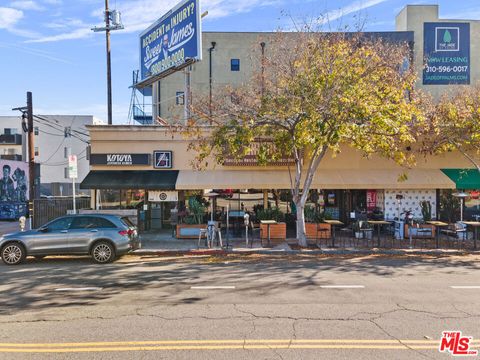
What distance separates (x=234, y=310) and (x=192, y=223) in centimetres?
1034

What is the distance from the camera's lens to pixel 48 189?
177 feet

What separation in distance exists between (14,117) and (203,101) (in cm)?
5106

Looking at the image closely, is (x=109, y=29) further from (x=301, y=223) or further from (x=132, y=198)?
(x=301, y=223)

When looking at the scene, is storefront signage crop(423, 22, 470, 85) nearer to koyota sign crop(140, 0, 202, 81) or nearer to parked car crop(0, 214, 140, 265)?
koyota sign crop(140, 0, 202, 81)

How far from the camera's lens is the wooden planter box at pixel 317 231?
15.8 meters

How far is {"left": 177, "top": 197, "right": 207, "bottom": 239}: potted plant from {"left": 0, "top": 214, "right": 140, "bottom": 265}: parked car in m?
4.90

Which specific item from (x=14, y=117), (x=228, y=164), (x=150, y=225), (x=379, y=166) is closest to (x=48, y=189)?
(x=14, y=117)

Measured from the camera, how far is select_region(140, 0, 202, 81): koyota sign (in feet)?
62.3

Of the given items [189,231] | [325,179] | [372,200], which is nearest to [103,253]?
Answer: [189,231]

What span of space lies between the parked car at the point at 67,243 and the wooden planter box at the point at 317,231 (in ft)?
25.3

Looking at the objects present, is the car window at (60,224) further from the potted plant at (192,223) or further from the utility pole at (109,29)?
the utility pole at (109,29)

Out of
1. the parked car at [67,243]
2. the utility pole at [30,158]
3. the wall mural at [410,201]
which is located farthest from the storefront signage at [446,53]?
the parked car at [67,243]

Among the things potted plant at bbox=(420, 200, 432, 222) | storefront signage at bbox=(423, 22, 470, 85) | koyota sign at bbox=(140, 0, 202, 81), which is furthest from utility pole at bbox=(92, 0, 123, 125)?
storefront signage at bbox=(423, 22, 470, 85)

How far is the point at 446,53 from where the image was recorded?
32.8m
